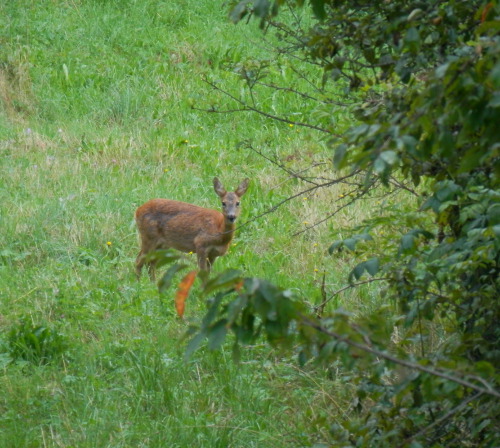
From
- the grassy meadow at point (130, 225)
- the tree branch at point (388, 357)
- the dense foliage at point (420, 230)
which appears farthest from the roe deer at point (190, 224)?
the tree branch at point (388, 357)

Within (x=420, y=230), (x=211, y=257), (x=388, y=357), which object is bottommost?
(x=211, y=257)

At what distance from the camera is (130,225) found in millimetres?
9984

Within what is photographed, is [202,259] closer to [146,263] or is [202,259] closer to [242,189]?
[242,189]

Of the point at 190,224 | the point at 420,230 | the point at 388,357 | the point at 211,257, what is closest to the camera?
the point at 388,357

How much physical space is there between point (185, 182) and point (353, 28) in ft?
23.3

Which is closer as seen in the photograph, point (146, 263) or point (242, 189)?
point (146, 263)

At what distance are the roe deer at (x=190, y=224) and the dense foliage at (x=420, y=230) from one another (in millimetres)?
4483

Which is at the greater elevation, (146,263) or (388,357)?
Result: (388,357)

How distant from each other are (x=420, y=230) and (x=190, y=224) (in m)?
6.37

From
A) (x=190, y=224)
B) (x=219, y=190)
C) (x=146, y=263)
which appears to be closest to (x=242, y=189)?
(x=219, y=190)

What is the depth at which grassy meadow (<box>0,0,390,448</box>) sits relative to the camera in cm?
570

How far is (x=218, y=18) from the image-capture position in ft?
56.5

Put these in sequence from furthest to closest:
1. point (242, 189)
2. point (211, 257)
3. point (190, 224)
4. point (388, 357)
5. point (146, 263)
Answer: point (190, 224)
point (242, 189)
point (211, 257)
point (146, 263)
point (388, 357)

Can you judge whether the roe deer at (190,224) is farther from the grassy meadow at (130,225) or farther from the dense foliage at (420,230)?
the dense foliage at (420,230)
